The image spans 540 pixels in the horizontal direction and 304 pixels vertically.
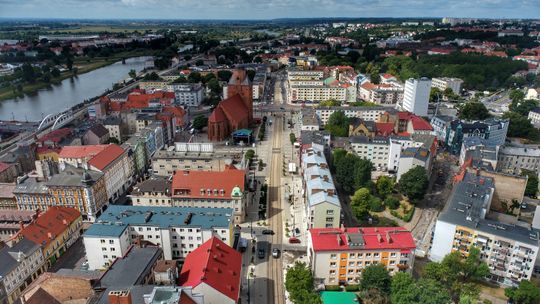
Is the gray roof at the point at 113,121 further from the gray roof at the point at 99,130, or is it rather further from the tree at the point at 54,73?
the tree at the point at 54,73

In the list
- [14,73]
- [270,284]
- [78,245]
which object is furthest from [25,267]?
[14,73]

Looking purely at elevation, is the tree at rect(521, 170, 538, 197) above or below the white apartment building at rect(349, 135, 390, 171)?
below

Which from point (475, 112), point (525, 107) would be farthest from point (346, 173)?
point (525, 107)

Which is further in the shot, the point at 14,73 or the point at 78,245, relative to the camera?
the point at 14,73

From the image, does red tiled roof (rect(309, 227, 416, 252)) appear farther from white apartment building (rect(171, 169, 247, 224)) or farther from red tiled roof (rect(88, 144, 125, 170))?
red tiled roof (rect(88, 144, 125, 170))

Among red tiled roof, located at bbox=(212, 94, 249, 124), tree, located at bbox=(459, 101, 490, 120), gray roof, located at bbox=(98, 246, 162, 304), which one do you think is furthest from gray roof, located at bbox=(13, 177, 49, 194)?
tree, located at bbox=(459, 101, 490, 120)

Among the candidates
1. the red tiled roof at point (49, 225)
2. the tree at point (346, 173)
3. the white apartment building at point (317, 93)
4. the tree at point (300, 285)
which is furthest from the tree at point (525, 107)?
the red tiled roof at point (49, 225)

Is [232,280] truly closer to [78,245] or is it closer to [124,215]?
[124,215]
